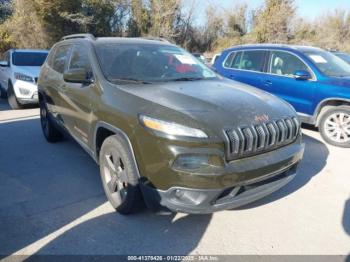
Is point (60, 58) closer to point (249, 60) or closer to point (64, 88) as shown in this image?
point (64, 88)

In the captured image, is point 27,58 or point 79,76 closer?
point 79,76

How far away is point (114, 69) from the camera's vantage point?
390cm

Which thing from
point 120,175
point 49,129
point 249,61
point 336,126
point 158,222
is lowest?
point 49,129

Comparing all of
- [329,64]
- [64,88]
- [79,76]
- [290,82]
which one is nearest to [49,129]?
[64,88]

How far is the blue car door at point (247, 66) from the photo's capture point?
7.20m

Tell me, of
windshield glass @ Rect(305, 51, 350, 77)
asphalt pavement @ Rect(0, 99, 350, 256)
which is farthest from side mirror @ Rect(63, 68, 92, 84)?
windshield glass @ Rect(305, 51, 350, 77)

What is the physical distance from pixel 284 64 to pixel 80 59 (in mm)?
4176

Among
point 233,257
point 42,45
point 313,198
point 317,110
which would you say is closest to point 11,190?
point 233,257

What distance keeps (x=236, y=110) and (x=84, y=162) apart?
2.74 m

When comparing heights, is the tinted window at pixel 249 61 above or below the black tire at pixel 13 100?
above

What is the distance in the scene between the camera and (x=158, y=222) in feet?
11.1

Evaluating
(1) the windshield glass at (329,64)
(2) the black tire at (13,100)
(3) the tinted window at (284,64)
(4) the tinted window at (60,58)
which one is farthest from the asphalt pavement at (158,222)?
(2) the black tire at (13,100)

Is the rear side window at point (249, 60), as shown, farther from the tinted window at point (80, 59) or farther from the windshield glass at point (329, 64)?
the tinted window at point (80, 59)

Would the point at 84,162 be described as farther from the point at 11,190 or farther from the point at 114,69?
the point at 114,69
